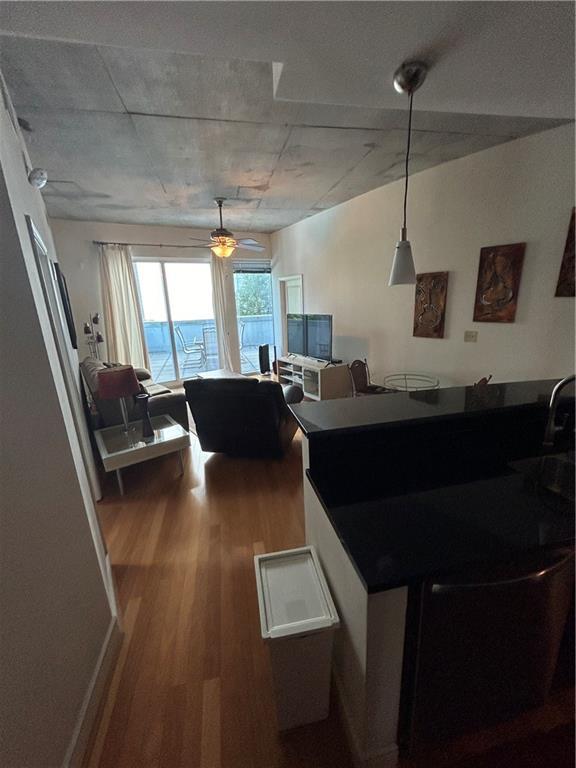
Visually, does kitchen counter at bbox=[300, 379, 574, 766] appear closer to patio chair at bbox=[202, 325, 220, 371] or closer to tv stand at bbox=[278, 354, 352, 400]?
tv stand at bbox=[278, 354, 352, 400]

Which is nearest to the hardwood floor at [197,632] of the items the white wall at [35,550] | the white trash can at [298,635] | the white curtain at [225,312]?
the white trash can at [298,635]

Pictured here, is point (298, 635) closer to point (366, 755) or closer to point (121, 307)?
point (366, 755)

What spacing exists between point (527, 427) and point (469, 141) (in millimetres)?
2406

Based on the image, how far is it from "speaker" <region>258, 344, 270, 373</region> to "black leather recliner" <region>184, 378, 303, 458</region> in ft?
9.11

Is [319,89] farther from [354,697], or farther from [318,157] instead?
[354,697]

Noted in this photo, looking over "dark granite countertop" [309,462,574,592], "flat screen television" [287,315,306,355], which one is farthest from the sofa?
"dark granite countertop" [309,462,574,592]

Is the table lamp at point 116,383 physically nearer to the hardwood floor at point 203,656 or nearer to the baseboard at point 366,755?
the hardwood floor at point 203,656

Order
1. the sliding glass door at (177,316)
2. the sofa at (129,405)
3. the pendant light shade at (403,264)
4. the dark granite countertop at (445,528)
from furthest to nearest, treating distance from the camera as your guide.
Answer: the sliding glass door at (177,316) < the sofa at (129,405) < the pendant light shade at (403,264) < the dark granite countertop at (445,528)

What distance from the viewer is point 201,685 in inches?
49.4

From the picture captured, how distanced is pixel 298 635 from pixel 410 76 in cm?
218

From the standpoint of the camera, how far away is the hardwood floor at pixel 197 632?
1.08 meters

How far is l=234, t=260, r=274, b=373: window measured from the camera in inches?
238

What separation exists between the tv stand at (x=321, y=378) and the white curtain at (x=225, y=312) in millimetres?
1594

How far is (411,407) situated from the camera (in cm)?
129
